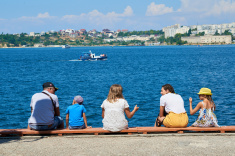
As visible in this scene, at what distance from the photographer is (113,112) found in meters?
8.20

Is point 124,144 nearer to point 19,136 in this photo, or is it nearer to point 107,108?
point 107,108

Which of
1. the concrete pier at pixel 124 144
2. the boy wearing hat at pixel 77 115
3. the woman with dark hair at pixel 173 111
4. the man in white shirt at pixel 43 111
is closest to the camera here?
the concrete pier at pixel 124 144

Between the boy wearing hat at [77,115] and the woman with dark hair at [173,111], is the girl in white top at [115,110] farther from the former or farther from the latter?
the woman with dark hair at [173,111]

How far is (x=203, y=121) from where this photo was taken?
8547 millimetres

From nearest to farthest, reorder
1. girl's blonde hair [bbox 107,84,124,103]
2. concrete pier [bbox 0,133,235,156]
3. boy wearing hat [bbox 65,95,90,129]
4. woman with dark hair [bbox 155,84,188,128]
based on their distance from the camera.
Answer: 1. concrete pier [bbox 0,133,235,156]
2. girl's blonde hair [bbox 107,84,124,103]
3. woman with dark hair [bbox 155,84,188,128]
4. boy wearing hat [bbox 65,95,90,129]

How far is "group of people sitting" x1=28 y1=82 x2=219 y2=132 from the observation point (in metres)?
8.23

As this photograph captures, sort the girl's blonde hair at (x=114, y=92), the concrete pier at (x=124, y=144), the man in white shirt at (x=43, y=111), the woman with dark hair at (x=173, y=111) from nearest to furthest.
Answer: the concrete pier at (x=124, y=144) < the girl's blonde hair at (x=114, y=92) < the man in white shirt at (x=43, y=111) < the woman with dark hair at (x=173, y=111)

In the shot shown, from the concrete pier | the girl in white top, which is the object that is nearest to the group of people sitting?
the girl in white top

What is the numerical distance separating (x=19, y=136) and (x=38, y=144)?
2.88ft

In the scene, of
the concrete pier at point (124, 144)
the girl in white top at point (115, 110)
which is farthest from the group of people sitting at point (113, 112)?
the concrete pier at point (124, 144)

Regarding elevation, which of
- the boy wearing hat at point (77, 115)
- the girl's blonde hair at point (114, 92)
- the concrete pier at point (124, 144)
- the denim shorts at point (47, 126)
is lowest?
the concrete pier at point (124, 144)

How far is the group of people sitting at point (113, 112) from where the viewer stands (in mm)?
8225

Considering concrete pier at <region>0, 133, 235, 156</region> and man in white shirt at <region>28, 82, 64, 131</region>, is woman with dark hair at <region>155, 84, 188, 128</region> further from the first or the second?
man in white shirt at <region>28, 82, 64, 131</region>

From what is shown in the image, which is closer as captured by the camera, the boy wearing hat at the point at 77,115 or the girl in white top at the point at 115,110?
the girl in white top at the point at 115,110
